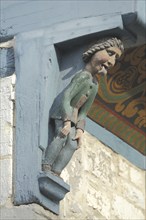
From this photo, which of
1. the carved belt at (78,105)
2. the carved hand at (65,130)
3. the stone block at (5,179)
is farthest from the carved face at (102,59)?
the stone block at (5,179)

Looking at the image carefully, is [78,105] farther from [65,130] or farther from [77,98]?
[65,130]

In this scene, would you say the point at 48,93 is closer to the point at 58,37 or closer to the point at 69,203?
the point at 58,37

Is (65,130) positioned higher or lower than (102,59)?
lower

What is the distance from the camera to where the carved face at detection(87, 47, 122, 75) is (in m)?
4.88

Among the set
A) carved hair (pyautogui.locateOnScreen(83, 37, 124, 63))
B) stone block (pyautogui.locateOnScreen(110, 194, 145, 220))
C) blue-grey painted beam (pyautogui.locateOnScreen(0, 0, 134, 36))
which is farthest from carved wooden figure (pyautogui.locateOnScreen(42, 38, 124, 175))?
stone block (pyautogui.locateOnScreen(110, 194, 145, 220))

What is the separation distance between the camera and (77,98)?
4887 millimetres

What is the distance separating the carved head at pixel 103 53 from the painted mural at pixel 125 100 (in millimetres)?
698

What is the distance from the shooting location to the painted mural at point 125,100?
18.6ft

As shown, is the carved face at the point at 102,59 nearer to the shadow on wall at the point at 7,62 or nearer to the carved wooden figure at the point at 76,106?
the carved wooden figure at the point at 76,106

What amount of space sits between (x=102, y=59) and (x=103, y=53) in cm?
3

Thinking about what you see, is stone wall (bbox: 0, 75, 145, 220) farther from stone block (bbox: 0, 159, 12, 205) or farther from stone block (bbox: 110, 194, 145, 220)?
stone block (bbox: 0, 159, 12, 205)

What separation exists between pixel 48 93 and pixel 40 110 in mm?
81

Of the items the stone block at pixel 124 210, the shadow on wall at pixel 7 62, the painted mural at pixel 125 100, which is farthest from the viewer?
the stone block at pixel 124 210

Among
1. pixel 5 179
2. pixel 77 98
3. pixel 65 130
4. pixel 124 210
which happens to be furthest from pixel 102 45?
pixel 124 210
